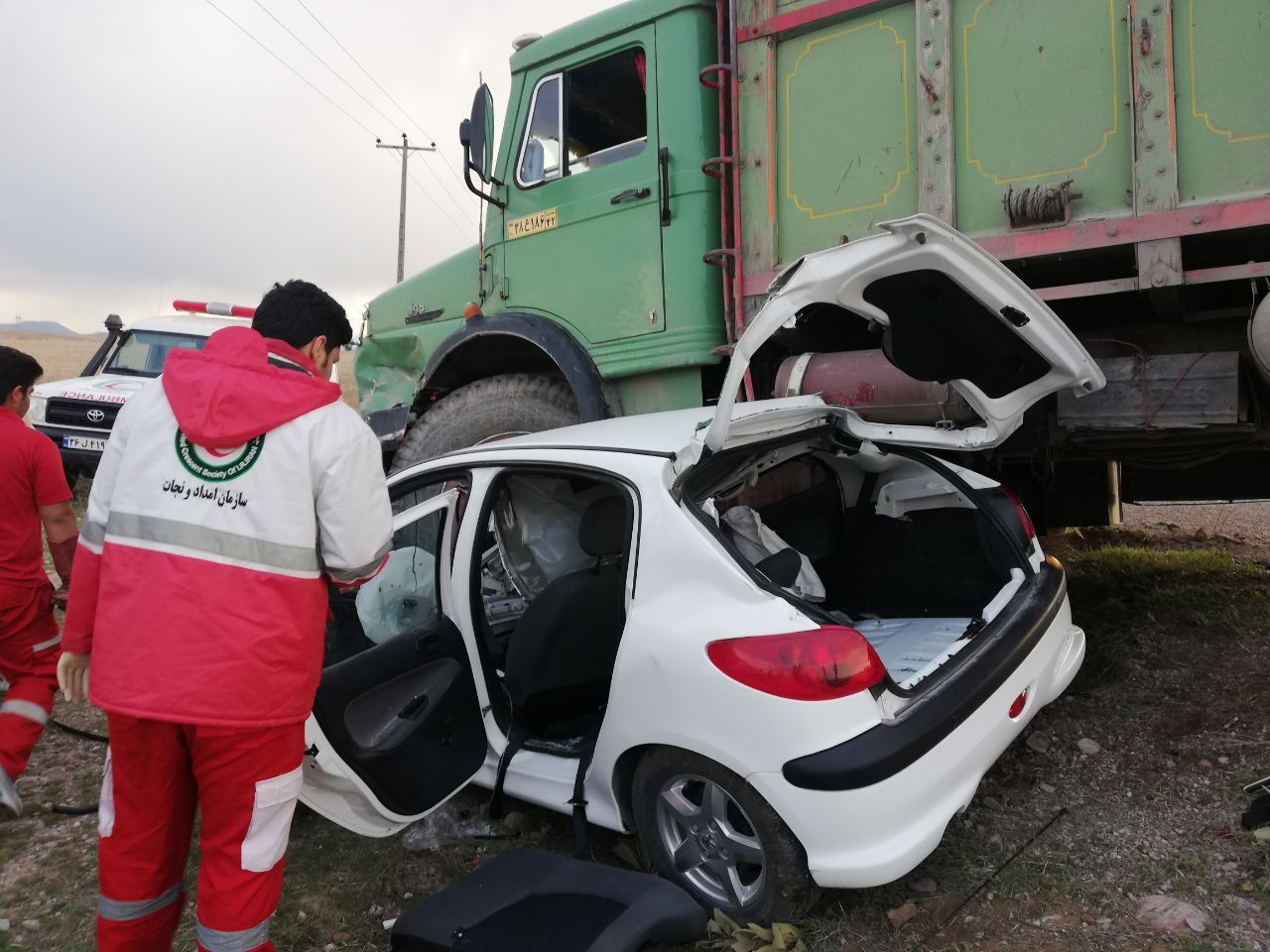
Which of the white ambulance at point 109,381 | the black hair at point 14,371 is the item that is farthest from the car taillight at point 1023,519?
the white ambulance at point 109,381

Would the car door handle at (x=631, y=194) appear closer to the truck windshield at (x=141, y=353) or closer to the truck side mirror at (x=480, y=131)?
the truck side mirror at (x=480, y=131)

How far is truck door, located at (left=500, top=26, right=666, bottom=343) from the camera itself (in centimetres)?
429

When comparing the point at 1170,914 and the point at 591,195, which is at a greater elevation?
the point at 591,195

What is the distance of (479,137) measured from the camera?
454 centimetres

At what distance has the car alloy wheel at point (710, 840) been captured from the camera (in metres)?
2.28

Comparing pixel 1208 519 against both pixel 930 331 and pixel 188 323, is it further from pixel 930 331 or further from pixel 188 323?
pixel 188 323

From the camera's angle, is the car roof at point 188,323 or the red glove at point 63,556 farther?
the car roof at point 188,323

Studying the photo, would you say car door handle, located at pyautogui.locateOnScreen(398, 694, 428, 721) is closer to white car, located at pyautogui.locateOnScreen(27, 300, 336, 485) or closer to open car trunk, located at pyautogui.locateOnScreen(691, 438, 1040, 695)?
open car trunk, located at pyautogui.locateOnScreen(691, 438, 1040, 695)

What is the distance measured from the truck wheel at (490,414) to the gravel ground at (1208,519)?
496 centimetres

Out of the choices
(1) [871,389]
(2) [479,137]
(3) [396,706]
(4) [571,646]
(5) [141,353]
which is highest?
(2) [479,137]

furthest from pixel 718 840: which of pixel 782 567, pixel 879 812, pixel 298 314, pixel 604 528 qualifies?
pixel 298 314

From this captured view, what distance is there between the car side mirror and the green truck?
839mm

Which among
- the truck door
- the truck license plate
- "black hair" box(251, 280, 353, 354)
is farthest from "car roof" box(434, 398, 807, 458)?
the truck license plate

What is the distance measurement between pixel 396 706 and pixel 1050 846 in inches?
78.4
